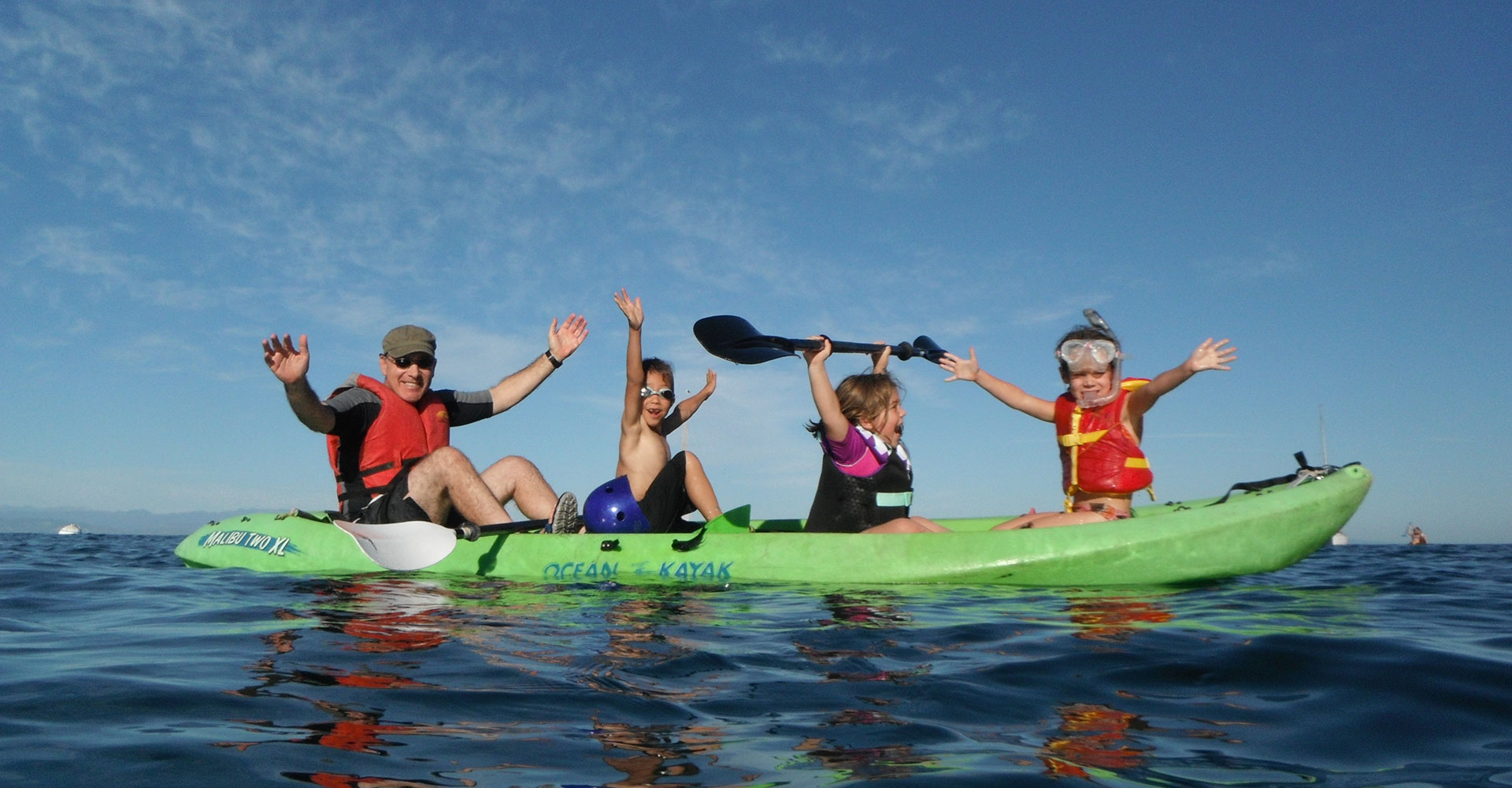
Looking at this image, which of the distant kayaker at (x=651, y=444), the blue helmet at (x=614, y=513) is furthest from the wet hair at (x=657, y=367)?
the blue helmet at (x=614, y=513)

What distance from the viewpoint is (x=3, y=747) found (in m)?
1.89

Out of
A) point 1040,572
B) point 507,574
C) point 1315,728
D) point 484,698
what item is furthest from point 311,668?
point 1040,572

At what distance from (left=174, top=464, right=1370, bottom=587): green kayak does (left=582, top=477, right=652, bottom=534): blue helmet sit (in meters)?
0.40

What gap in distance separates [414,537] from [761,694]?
169 inches

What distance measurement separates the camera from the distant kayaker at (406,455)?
630 centimetres

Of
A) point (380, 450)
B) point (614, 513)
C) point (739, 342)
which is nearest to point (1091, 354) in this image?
point (739, 342)

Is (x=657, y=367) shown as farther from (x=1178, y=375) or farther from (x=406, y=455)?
(x=1178, y=375)

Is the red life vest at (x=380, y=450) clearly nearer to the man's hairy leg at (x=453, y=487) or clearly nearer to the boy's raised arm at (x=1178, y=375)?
the man's hairy leg at (x=453, y=487)

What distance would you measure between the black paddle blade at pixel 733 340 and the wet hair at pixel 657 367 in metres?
0.42

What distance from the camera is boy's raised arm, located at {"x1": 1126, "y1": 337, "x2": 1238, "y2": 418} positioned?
212 inches

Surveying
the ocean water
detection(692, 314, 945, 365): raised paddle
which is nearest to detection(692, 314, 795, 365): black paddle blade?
detection(692, 314, 945, 365): raised paddle

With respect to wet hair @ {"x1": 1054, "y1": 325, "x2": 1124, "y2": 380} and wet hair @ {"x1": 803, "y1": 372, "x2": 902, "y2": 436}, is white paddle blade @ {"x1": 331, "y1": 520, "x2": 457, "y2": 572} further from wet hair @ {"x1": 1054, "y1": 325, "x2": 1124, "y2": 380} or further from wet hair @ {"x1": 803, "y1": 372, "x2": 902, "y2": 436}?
wet hair @ {"x1": 1054, "y1": 325, "x2": 1124, "y2": 380}

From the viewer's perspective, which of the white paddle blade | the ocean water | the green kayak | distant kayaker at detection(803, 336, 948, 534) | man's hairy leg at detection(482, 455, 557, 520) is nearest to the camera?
the ocean water

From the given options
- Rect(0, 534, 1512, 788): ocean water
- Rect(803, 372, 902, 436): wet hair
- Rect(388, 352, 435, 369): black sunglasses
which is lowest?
Rect(0, 534, 1512, 788): ocean water
